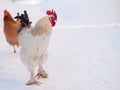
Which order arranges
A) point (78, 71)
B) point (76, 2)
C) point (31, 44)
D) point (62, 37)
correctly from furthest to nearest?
point (76, 2) < point (62, 37) < point (78, 71) < point (31, 44)

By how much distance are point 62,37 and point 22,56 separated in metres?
0.69

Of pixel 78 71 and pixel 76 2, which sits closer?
pixel 78 71

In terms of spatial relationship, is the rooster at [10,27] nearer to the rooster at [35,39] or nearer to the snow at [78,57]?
the snow at [78,57]

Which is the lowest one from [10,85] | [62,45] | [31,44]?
[10,85]

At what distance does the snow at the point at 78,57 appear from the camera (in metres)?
1.43

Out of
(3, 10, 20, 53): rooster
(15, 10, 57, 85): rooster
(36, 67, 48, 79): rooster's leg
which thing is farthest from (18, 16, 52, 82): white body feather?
(3, 10, 20, 53): rooster

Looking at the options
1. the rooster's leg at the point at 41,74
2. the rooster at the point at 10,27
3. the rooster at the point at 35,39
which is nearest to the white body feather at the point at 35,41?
the rooster at the point at 35,39

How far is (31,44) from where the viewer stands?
1277mm

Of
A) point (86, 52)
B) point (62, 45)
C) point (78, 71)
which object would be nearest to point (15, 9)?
point (62, 45)

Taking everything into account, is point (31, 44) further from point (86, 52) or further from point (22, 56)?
point (86, 52)

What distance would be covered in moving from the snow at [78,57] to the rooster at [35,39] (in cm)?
16

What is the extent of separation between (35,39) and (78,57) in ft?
1.67

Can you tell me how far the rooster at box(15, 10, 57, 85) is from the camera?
1254 mm

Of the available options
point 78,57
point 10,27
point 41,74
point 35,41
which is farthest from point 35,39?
point 78,57
